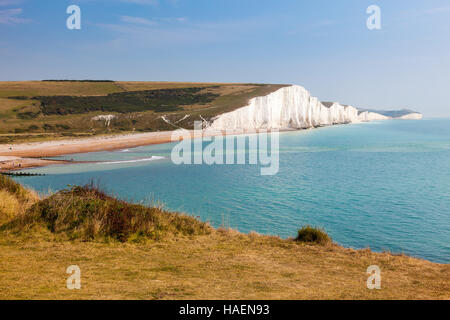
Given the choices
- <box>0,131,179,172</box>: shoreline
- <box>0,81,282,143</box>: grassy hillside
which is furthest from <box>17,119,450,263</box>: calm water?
<box>0,81,282,143</box>: grassy hillside

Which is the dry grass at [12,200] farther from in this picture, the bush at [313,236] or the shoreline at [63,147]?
the shoreline at [63,147]

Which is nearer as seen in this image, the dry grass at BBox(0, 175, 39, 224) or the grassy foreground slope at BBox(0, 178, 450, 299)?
the grassy foreground slope at BBox(0, 178, 450, 299)

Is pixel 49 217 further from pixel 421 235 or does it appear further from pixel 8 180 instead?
pixel 421 235

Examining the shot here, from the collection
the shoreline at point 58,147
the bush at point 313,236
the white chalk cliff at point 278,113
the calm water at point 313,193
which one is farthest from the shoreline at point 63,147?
the bush at point 313,236

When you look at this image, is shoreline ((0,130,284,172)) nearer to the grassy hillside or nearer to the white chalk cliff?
the grassy hillside

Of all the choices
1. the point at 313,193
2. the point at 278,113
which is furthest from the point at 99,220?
the point at 278,113
